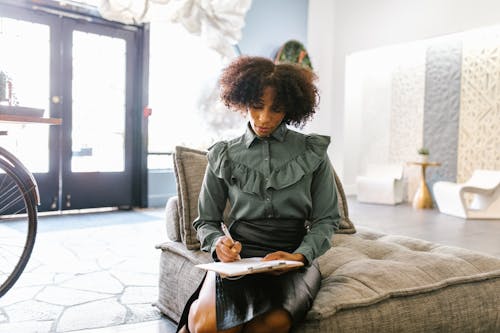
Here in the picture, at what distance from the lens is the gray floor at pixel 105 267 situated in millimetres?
2039

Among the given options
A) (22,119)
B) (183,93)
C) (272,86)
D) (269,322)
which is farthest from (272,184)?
(183,93)

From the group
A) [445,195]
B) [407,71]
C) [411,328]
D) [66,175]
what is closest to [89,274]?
[411,328]

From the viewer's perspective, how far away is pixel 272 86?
1490 mm

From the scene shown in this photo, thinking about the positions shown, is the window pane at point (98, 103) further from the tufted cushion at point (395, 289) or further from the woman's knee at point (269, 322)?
the woman's knee at point (269, 322)

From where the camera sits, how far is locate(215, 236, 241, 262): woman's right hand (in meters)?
1.30

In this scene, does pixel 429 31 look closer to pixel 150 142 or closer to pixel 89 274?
pixel 150 142

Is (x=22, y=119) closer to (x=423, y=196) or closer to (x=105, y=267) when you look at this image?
(x=105, y=267)

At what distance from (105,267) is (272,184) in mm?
1859

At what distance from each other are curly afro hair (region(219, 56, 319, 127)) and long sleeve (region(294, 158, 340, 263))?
21cm

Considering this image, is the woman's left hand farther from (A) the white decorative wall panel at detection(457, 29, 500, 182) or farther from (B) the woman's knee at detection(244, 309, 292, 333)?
(A) the white decorative wall panel at detection(457, 29, 500, 182)

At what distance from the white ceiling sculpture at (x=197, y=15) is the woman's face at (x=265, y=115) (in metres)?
3.42

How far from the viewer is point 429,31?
5941 millimetres

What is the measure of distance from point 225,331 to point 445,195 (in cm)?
497

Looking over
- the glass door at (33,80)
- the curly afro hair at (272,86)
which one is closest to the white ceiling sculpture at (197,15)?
the glass door at (33,80)
